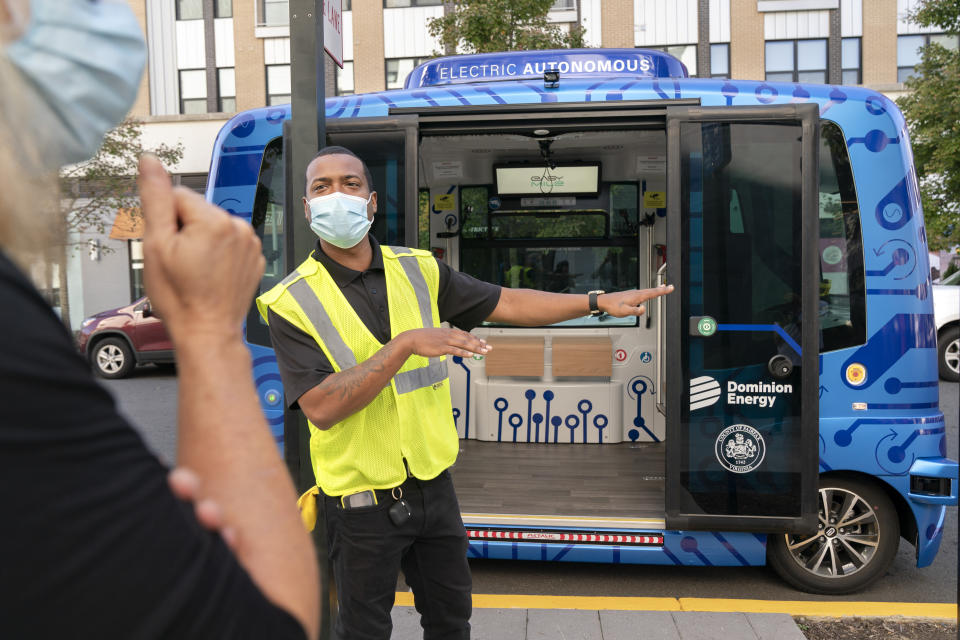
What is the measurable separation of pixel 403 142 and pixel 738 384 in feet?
7.00

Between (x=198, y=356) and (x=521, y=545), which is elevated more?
(x=198, y=356)

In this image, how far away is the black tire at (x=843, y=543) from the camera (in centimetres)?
417

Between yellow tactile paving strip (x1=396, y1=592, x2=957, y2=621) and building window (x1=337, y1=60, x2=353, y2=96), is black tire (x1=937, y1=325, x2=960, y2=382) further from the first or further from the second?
building window (x1=337, y1=60, x2=353, y2=96)

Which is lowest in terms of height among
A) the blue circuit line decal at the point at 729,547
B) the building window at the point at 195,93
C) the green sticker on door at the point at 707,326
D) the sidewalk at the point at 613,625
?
the sidewalk at the point at 613,625

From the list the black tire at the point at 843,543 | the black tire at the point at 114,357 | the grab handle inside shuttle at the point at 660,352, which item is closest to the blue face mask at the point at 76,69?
the black tire at the point at 843,543

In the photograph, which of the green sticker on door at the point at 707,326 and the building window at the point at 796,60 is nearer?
the green sticker on door at the point at 707,326

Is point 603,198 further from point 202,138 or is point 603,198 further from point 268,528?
point 202,138

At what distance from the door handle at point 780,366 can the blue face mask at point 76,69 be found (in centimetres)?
363

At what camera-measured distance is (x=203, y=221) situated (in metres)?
0.87

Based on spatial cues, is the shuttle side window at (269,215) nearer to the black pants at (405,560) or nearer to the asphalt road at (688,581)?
the asphalt road at (688,581)

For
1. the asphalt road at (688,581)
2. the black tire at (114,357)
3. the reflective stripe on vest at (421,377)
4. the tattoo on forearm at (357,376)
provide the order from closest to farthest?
the tattoo on forearm at (357,376) < the reflective stripe on vest at (421,377) < the asphalt road at (688,581) < the black tire at (114,357)

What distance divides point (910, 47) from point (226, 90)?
18.7m

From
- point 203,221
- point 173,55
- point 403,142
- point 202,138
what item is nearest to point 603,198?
point 403,142

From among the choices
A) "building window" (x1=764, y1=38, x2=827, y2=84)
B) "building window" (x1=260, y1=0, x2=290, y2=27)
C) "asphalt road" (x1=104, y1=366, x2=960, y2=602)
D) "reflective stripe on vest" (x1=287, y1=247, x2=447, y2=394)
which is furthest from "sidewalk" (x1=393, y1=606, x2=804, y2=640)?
"building window" (x1=260, y1=0, x2=290, y2=27)
